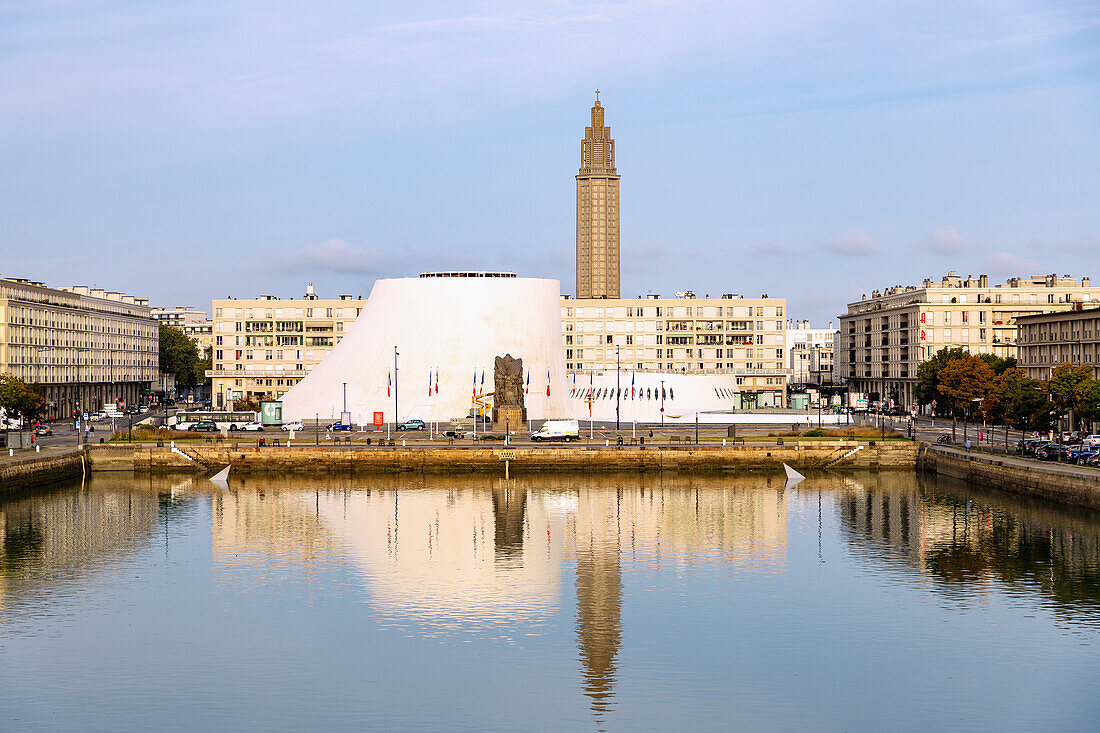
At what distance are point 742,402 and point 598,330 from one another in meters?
25.6

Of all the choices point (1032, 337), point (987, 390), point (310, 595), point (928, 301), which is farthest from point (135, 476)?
point (928, 301)

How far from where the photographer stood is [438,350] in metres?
103

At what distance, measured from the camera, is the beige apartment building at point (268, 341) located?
130 m

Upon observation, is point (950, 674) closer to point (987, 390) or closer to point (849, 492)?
point (849, 492)

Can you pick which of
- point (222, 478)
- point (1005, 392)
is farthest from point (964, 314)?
point (222, 478)

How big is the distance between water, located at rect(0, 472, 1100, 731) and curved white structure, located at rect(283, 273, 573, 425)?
4252 centimetres

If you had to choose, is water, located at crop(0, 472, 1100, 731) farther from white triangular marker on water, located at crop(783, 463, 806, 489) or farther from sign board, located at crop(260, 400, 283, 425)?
sign board, located at crop(260, 400, 283, 425)

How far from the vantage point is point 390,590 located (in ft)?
126

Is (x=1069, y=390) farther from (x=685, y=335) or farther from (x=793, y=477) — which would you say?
(x=685, y=335)

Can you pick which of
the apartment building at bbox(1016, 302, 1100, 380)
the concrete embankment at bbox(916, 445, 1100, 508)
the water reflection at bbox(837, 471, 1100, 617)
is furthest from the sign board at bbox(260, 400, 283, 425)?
the apartment building at bbox(1016, 302, 1100, 380)

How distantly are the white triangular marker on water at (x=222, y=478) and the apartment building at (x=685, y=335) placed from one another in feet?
210

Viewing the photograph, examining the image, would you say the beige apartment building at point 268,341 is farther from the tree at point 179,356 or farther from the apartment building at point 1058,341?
the apartment building at point 1058,341

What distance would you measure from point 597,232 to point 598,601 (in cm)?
15507

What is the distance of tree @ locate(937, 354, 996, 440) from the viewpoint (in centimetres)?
9888
